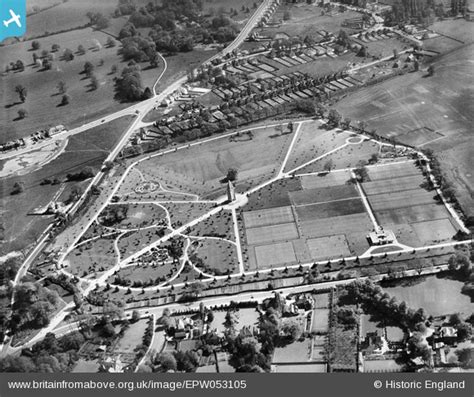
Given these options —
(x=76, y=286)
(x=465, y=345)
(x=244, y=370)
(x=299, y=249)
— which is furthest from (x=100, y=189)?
(x=465, y=345)

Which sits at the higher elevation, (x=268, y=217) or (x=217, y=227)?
(x=268, y=217)

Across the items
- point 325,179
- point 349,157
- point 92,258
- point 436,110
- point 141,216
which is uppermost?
point 436,110

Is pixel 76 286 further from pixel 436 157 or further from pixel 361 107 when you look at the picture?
pixel 361 107

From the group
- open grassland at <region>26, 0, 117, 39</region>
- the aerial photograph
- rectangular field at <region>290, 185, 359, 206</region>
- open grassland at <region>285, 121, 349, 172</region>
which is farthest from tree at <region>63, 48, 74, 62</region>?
rectangular field at <region>290, 185, 359, 206</region>

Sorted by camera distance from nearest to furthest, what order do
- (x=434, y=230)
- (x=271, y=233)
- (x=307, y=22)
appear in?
(x=434, y=230) < (x=271, y=233) < (x=307, y=22)

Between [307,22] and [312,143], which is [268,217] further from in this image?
[307,22]

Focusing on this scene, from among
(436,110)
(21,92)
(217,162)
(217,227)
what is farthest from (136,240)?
(21,92)

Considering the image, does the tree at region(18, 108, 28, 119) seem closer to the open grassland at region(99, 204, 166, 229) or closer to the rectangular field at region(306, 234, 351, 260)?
the open grassland at region(99, 204, 166, 229)
